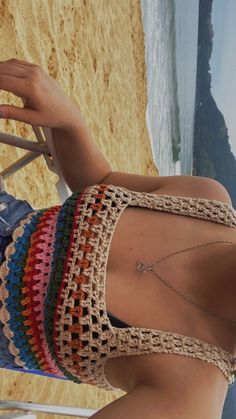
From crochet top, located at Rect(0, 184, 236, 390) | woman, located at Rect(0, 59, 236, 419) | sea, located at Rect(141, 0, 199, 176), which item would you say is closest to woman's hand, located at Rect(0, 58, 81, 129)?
woman, located at Rect(0, 59, 236, 419)

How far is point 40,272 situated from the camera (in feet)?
2.11

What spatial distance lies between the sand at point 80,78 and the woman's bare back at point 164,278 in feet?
3.10

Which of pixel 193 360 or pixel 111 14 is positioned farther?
pixel 111 14

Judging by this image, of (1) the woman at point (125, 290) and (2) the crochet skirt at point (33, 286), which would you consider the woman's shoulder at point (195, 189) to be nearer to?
(1) the woman at point (125, 290)

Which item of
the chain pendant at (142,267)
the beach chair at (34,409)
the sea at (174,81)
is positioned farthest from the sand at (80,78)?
the sea at (174,81)

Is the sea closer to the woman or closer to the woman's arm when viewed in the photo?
the woman's arm

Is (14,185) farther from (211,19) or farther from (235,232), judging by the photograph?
(211,19)

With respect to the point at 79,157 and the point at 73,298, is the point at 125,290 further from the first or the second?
the point at 79,157

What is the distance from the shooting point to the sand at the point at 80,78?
167cm

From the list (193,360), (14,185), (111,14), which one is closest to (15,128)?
(14,185)

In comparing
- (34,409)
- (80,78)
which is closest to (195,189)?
(34,409)

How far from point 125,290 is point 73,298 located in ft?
0.23

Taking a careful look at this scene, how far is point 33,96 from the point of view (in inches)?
27.3

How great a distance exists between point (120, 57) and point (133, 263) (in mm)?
3235
